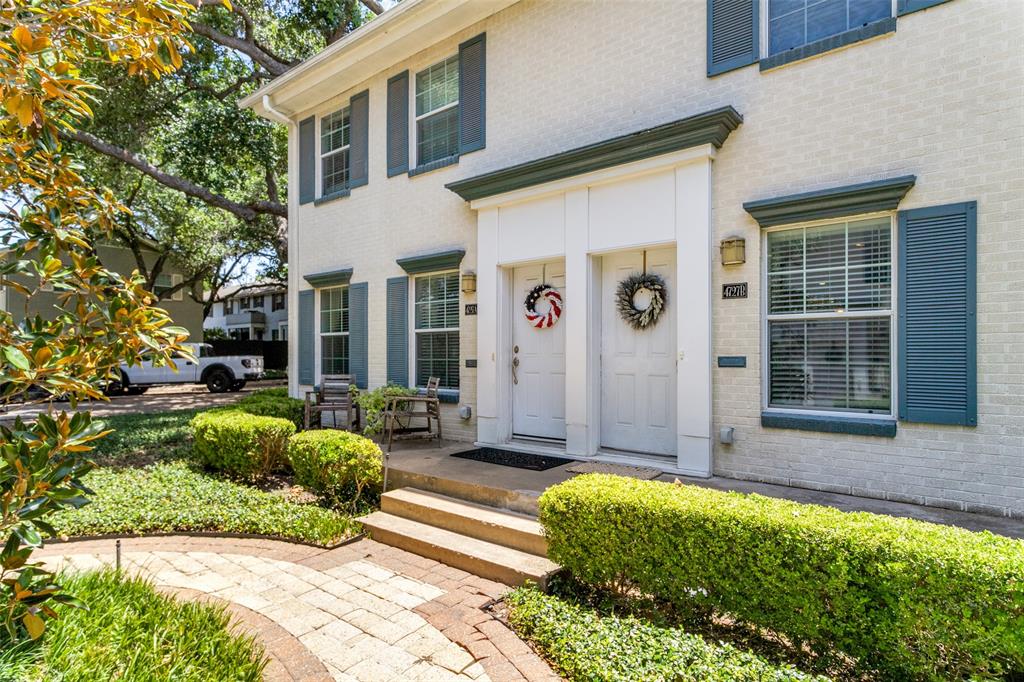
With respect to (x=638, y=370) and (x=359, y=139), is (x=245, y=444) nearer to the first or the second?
(x=638, y=370)

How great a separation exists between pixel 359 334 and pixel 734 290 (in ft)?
18.9

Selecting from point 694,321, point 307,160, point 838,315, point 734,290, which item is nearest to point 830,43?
point 734,290

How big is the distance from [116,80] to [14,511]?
41.4 ft

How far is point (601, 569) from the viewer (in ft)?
10.6

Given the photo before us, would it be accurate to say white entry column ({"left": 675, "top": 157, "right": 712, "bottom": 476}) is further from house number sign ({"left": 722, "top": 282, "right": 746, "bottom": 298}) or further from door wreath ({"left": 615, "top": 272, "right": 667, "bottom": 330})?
door wreath ({"left": 615, "top": 272, "right": 667, "bottom": 330})

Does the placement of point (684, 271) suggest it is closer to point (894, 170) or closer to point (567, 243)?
point (567, 243)

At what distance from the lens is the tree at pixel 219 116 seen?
1109 cm

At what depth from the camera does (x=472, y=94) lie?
7.23 metres

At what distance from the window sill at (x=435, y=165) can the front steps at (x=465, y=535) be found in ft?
15.0

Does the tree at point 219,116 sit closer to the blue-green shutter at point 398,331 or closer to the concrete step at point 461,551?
the blue-green shutter at point 398,331

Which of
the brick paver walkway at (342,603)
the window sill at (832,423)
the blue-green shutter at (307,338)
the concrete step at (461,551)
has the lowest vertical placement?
the brick paver walkway at (342,603)

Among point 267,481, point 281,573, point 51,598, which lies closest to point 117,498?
point 267,481

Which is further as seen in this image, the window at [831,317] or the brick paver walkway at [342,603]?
the window at [831,317]

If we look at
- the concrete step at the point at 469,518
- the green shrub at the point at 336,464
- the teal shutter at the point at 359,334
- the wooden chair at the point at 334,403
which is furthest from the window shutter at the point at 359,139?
the concrete step at the point at 469,518
